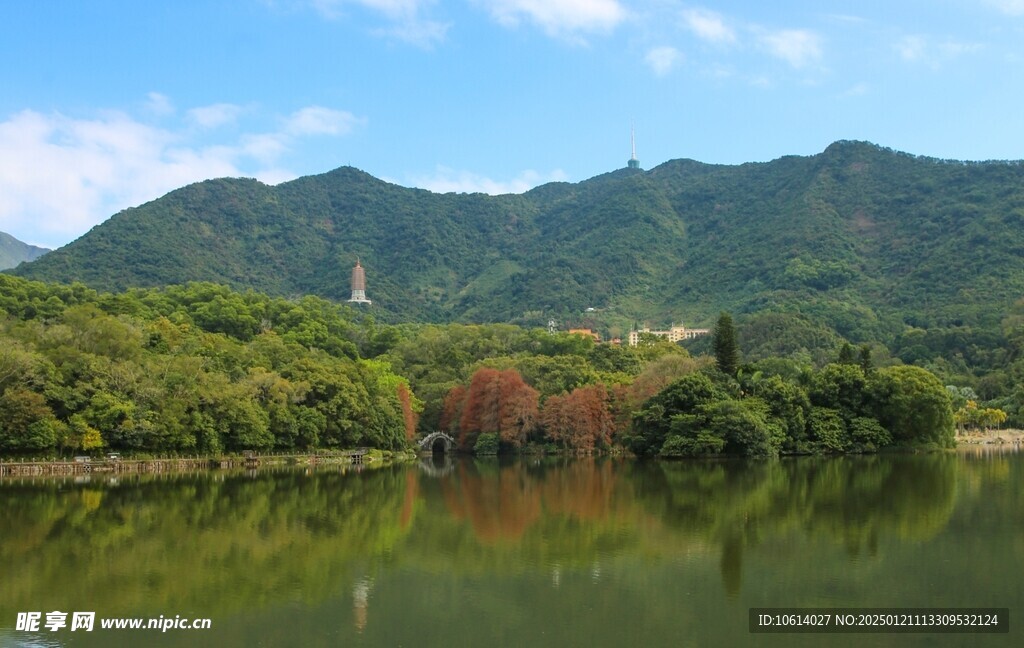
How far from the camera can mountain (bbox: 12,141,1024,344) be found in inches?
5044

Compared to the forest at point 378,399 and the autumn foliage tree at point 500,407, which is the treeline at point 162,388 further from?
the autumn foliage tree at point 500,407

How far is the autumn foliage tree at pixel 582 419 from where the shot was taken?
62406mm

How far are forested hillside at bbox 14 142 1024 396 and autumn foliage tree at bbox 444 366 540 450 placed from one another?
46.2 m

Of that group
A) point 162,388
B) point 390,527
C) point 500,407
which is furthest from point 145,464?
point 390,527

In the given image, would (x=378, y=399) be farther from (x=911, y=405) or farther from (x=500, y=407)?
(x=911, y=405)

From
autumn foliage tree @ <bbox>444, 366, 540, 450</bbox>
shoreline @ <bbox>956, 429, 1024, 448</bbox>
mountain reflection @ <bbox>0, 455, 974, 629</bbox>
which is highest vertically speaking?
autumn foliage tree @ <bbox>444, 366, 540, 450</bbox>

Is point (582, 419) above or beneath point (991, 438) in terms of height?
above

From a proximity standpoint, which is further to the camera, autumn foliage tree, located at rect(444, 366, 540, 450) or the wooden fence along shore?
autumn foliage tree, located at rect(444, 366, 540, 450)

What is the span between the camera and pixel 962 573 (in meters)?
18.3

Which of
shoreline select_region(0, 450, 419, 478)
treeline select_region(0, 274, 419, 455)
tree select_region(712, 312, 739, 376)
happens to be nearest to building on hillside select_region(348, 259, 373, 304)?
treeline select_region(0, 274, 419, 455)

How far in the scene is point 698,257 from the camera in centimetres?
16850

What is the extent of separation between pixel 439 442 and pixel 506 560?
52.2 metres

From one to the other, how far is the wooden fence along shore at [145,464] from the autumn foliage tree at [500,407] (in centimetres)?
1156

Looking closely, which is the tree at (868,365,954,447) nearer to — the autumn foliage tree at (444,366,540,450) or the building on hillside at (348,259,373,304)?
the autumn foliage tree at (444,366,540,450)
